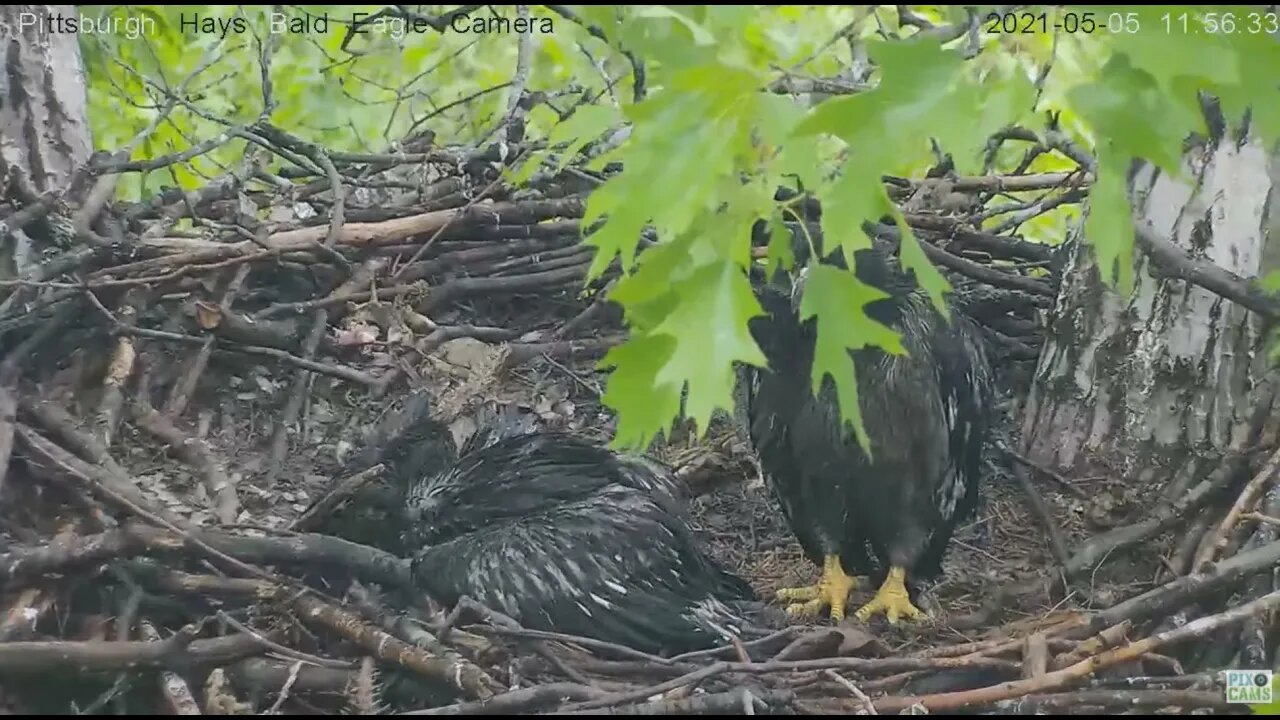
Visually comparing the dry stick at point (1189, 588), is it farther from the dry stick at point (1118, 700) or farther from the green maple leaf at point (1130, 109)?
the green maple leaf at point (1130, 109)

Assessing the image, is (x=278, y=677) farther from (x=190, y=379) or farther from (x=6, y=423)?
(x=190, y=379)

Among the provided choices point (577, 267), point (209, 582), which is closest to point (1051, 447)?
point (577, 267)

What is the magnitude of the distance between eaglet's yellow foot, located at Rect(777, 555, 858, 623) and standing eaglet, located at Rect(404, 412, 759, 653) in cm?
10

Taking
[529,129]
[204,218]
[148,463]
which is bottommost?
[148,463]

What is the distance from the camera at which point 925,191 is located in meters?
2.90

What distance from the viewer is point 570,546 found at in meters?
2.07

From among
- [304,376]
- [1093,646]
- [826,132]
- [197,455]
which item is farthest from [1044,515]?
[197,455]

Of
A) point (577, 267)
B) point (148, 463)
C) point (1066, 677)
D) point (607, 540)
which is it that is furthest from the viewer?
point (577, 267)

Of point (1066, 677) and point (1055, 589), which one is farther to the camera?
point (1055, 589)

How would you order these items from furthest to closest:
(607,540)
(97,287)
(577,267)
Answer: (577,267), (97,287), (607,540)

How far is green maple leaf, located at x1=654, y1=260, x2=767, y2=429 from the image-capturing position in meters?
1.33

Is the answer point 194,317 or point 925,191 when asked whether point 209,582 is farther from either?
point 925,191

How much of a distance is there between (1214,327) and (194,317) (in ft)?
7.49
